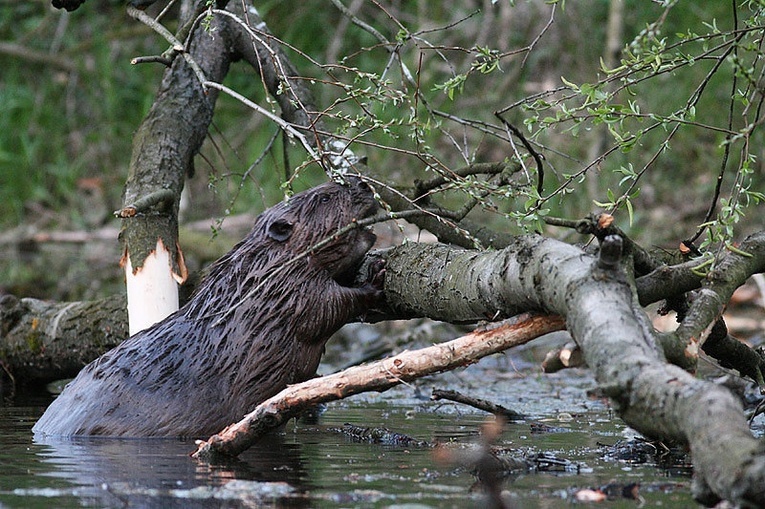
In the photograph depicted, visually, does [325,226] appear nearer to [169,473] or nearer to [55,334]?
[169,473]

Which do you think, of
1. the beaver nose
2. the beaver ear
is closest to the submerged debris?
the beaver ear

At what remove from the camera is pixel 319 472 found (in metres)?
2.92

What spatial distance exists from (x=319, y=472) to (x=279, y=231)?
126cm

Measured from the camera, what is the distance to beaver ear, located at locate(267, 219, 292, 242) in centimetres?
393

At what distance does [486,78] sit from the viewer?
29.6 ft

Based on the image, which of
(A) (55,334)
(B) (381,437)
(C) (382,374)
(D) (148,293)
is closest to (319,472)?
(C) (382,374)

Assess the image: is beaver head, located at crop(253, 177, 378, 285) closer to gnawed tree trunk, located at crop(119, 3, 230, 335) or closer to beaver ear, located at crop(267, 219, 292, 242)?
beaver ear, located at crop(267, 219, 292, 242)

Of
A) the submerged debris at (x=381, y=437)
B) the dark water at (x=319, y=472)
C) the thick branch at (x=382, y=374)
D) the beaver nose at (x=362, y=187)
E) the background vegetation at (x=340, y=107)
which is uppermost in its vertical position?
the background vegetation at (x=340, y=107)

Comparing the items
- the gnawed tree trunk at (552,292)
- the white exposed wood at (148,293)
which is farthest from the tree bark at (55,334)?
the white exposed wood at (148,293)

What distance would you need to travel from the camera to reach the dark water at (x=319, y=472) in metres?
2.43

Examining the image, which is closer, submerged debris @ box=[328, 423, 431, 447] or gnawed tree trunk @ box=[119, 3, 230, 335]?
submerged debris @ box=[328, 423, 431, 447]

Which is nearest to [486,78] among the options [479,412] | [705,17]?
[705,17]

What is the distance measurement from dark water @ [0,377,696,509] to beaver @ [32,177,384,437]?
0.49 ft

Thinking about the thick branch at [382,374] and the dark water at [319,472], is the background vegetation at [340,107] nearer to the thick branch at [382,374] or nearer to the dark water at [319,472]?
the dark water at [319,472]
